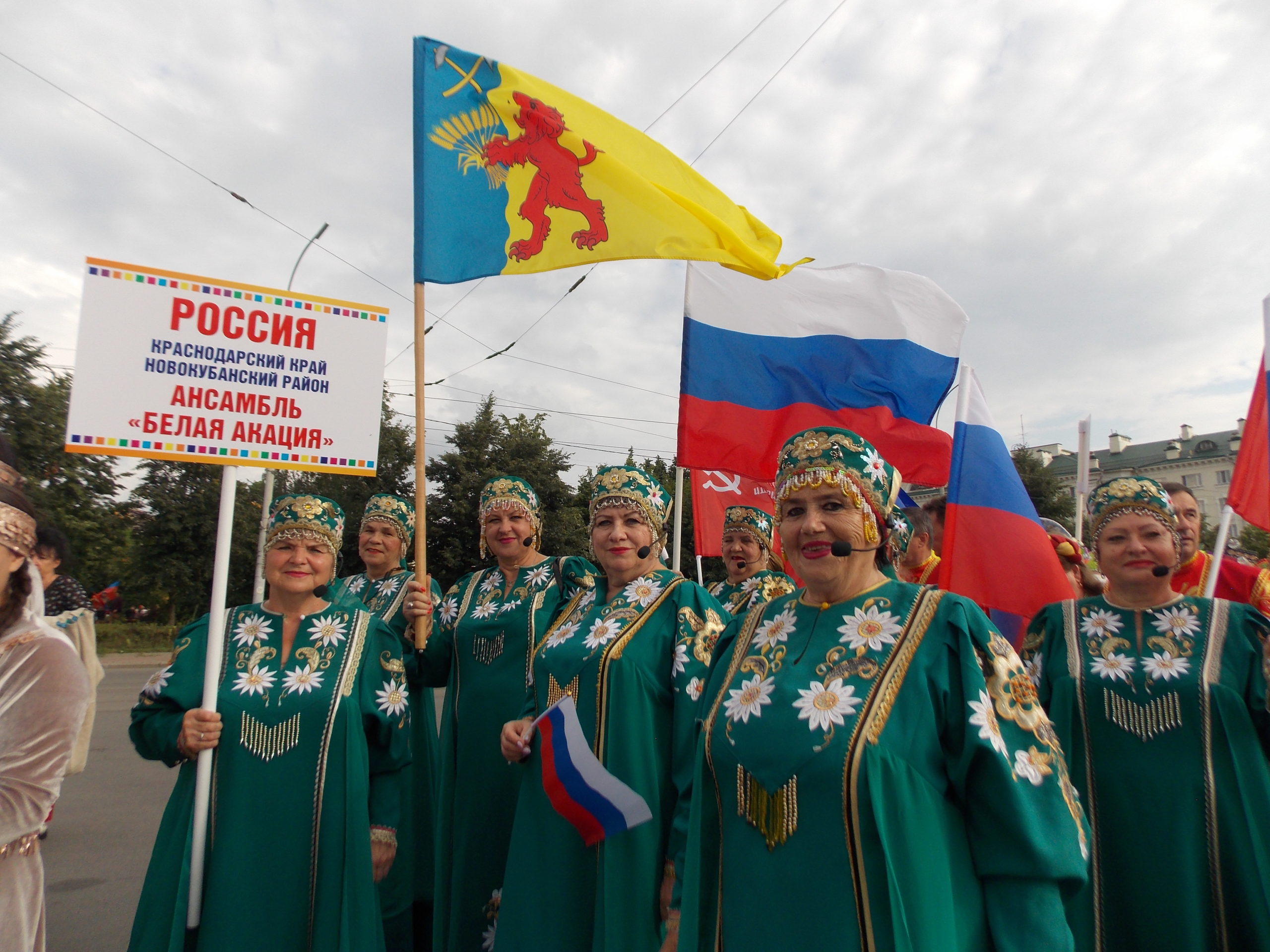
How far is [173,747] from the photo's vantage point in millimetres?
3021

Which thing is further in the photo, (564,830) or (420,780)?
(420,780)

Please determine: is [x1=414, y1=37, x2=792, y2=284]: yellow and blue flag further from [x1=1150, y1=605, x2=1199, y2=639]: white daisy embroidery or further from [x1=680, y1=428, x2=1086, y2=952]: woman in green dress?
[x1=1150, y1=605, x2=1199, y2=639]: white daisy embroidery

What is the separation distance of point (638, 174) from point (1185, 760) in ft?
11.2

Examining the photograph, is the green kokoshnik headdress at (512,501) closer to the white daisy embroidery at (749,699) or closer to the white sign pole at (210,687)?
the white sign pole at (210,687)

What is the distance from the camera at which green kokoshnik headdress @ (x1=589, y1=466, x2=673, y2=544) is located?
3631 millimetres

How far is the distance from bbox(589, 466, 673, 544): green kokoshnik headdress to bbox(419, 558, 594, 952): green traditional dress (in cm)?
41

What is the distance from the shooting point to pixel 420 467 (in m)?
3.32

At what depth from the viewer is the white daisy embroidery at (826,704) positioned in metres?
1.97

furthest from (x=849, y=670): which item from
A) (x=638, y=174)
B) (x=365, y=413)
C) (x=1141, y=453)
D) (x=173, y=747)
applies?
(x=1141, y=453)

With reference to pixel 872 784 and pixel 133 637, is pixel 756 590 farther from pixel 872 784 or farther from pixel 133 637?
pixel 133 637

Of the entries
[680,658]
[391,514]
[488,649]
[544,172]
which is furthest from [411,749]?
[544,172]

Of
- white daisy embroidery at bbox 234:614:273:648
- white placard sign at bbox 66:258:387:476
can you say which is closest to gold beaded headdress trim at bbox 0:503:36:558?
white placard sign at bbox 66:258:387:476

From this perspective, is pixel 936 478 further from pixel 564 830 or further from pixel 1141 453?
pixel 1141 453

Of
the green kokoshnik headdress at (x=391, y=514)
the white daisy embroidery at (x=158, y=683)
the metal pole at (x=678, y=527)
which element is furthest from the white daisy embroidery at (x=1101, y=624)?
the green kokoshnik headdress at (x=391, y=514)
